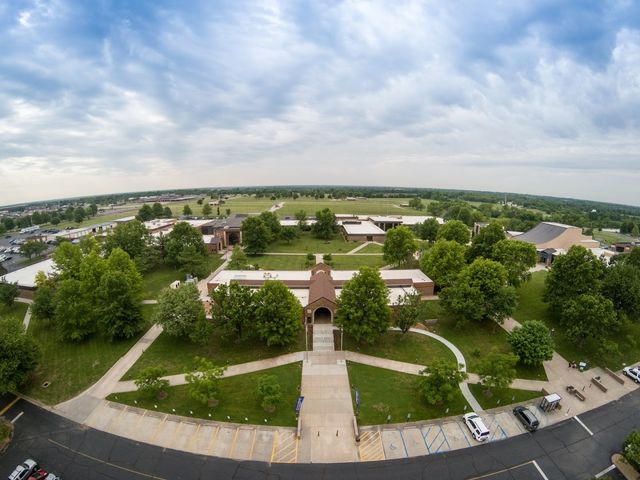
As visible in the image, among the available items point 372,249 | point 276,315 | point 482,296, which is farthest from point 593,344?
point 372,249

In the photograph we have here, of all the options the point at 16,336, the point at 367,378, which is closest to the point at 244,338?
the point at 367,378

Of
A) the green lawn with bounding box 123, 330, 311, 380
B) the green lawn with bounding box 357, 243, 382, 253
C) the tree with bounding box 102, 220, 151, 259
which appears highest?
the tree with bounding box 102, 220, 151, 259

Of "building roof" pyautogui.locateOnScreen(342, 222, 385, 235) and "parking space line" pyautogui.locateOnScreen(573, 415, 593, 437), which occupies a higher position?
"building roof" pyautogui.locateOnScreen(342, 222, 385, 235)

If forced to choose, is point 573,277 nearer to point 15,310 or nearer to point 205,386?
point 205,386

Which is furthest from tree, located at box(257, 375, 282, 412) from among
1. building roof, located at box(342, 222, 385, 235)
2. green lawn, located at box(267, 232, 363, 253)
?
building roof, located at box(342, 222, 385, 235)

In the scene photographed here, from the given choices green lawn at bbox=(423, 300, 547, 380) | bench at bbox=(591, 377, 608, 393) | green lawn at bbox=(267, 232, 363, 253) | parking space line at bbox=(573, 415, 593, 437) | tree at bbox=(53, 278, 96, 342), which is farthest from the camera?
green lawn at bbox=(267, 232, 363, 253)

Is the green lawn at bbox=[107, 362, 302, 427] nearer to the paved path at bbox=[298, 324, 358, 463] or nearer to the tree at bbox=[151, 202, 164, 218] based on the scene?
the paved path at bbox=[298, 324, 358, 463]

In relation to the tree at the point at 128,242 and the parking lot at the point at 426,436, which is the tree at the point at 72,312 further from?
the parking lot at the point at 426,436
